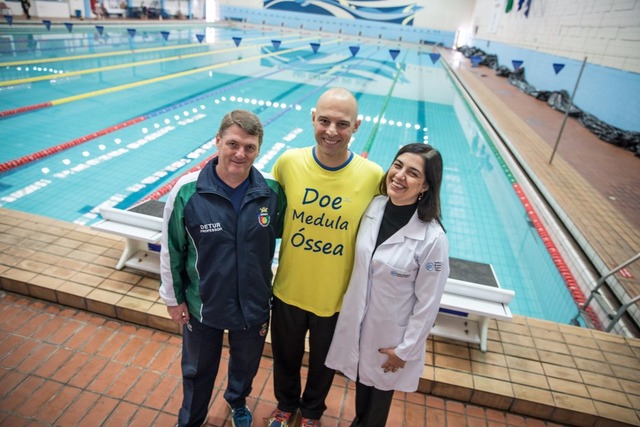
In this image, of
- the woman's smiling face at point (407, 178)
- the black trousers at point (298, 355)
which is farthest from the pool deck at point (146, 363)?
the woman's smiling face at point (407, 178)

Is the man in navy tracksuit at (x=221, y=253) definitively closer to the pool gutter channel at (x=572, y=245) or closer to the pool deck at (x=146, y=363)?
Answer: the pool deck at (x=146, y=363)

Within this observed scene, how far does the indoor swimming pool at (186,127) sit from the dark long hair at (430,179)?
9.19 ft

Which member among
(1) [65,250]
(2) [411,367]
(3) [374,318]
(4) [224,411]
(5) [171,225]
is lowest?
(4) [224,411]

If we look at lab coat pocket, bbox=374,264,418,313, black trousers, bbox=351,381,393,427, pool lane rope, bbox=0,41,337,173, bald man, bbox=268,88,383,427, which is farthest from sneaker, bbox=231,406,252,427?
pool lane rope, bbox=0,41,337,173

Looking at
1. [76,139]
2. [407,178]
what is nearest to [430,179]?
[407,178]

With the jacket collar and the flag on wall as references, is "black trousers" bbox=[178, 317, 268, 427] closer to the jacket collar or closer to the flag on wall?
the jacket collar

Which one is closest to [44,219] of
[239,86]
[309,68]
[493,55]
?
[239,86]

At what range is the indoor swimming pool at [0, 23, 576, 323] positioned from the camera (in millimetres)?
4406

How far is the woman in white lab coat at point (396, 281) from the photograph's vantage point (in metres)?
1.44

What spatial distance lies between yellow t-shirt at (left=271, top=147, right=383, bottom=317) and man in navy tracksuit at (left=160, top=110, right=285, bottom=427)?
9cm

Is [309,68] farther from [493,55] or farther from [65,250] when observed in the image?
[65,250]

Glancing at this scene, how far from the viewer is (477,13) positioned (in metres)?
25.9

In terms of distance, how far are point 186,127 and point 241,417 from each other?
6.07 m

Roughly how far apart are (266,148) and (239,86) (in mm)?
4528
